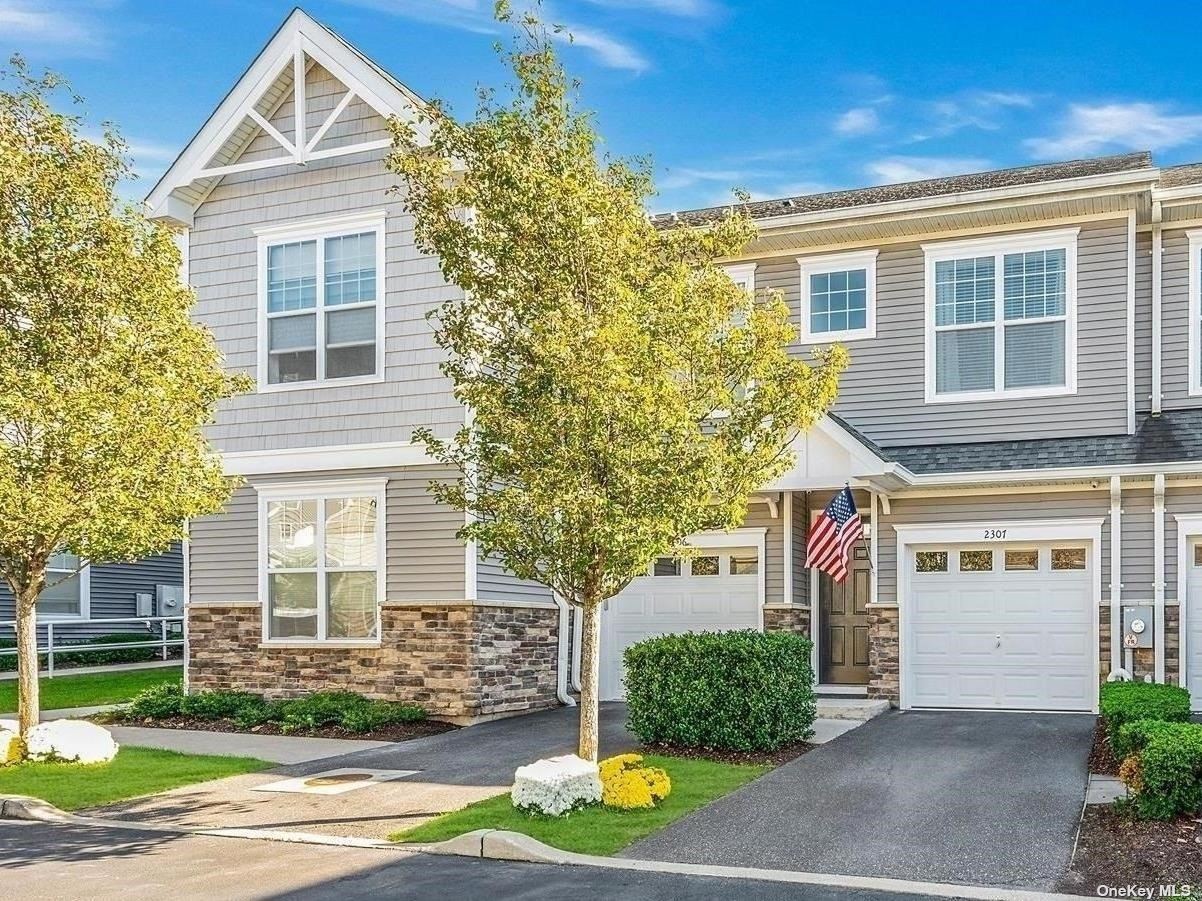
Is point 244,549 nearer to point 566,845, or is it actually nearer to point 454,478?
point 454,478

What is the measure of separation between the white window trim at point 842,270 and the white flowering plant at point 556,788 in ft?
29.0

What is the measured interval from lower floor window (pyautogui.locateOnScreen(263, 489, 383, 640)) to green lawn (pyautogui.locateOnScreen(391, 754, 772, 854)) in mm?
6330

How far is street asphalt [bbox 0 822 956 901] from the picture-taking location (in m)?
7.92

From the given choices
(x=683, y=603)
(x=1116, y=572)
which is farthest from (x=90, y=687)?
(x=1116, y=572)

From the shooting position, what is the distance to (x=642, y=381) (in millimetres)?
10016

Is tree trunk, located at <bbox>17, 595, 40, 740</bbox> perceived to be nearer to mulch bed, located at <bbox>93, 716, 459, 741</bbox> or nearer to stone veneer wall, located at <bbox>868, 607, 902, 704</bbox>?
mulch bed, located at <bbox>93, 716, 459, 741</bbox>

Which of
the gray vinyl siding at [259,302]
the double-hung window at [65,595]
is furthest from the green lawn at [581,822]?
the double-hung window at [65,595]

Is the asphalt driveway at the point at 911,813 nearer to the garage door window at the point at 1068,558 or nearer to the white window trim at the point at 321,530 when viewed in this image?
the garage door window at the point at 1068,558

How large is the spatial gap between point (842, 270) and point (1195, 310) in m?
4.56

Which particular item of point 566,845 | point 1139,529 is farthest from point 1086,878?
point 1139,529

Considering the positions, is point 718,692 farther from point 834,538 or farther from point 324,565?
point 324,565

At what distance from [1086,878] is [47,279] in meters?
11.2

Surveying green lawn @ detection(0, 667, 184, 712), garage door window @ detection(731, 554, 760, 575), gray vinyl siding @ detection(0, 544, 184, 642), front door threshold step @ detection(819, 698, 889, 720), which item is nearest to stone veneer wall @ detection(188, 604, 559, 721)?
green lawn @ detection(0, 667, 184, 712)

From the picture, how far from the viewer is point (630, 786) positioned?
1012cm
